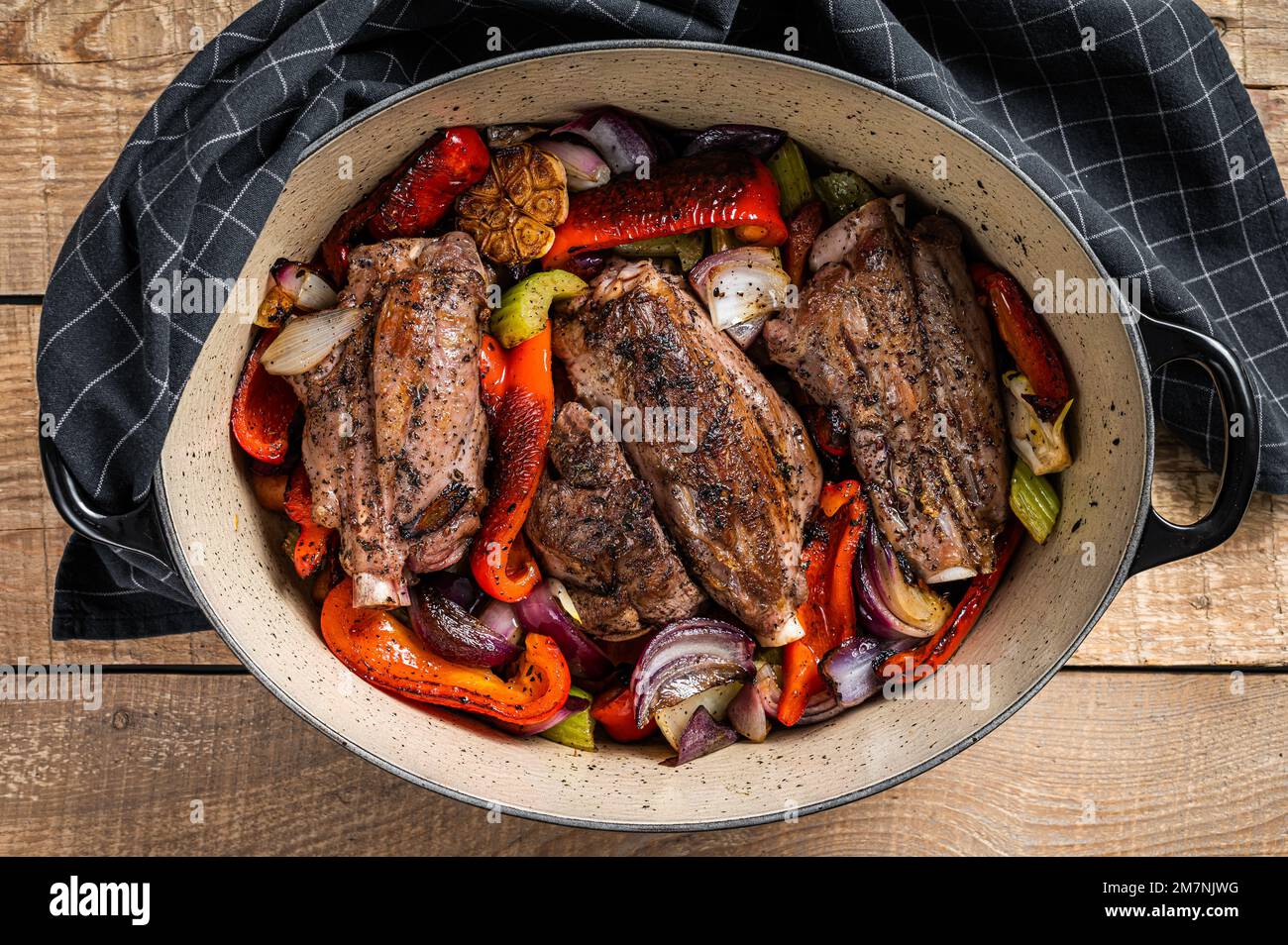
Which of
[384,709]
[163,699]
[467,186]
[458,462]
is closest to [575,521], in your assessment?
[458,462]

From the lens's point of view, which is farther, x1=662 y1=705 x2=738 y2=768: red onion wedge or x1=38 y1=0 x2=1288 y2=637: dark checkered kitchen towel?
x1=662 y1=705 x2=738 y2=768: red onion wedge

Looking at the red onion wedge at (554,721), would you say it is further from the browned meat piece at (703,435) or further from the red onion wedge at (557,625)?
the browned meat piece at (703,435)

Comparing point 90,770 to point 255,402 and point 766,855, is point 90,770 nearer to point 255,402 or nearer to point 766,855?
point 255,402

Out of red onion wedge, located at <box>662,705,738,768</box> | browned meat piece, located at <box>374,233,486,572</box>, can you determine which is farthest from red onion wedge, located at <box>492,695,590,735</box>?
browned meat piece, located at <box>374,233,486,572</box>

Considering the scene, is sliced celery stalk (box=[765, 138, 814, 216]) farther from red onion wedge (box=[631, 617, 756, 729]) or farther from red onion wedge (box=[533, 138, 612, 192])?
red onion wedge (box=[631, 617, 756, 729])

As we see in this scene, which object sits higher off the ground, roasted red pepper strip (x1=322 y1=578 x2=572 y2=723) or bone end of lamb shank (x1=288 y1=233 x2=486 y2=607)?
bone end of lamb shank (x1=288 y1=233 x2=486 y2=607)

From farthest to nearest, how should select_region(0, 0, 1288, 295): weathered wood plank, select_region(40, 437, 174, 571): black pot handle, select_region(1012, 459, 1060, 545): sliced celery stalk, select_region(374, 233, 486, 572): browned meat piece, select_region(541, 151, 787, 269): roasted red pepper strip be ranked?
select_region(0, 0, 1288, 295): weathered wood plank, select_region(1012, 459, 1060, 545): sliced celery stalk, select_region(541, 151, 787, 269): roasted red pepper strip, select_region(374, 233, 486, 572): browned meat piece, select_region(40, 437, 174, 571): black pot handle
